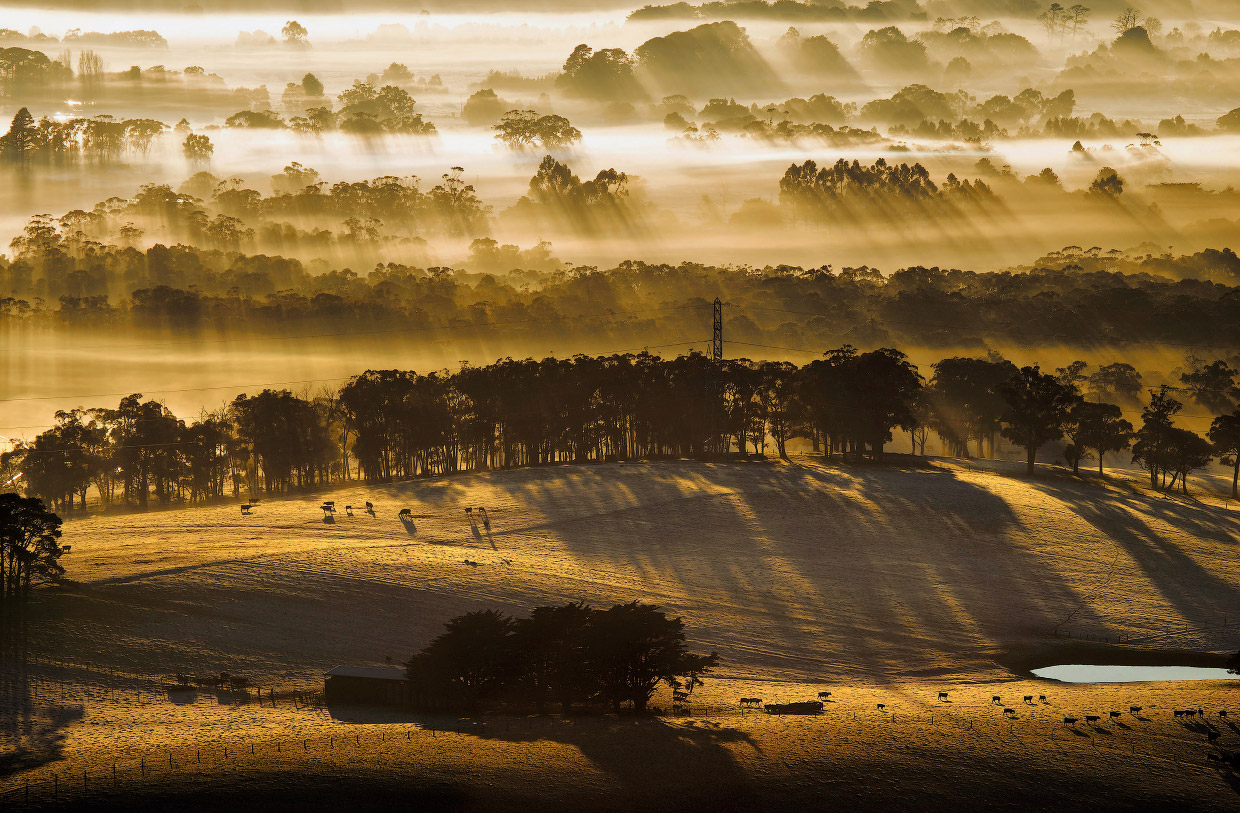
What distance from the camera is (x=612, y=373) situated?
15662 centimetres

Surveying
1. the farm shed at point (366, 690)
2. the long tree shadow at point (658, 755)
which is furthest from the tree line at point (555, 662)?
the long tree shadow at point (658, 755)

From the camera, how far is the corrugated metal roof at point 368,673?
69062 mm

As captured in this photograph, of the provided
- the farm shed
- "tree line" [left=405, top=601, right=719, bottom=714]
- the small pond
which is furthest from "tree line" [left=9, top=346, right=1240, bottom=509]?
the farm shed

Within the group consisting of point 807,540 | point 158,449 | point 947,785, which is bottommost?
point 947,785

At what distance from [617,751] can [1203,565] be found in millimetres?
67417

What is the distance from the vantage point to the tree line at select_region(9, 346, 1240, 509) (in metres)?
144

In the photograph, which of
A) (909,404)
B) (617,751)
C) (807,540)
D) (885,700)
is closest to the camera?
(617,751)

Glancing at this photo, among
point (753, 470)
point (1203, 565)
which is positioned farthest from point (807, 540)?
point (1203, 565)

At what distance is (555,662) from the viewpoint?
7000cm

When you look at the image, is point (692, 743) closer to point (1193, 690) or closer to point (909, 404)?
point (1193, 690)

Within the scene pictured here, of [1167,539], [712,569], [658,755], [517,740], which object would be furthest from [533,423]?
[658,755]

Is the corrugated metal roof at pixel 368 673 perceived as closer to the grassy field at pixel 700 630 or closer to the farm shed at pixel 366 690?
the farm shed at pixel 366 690

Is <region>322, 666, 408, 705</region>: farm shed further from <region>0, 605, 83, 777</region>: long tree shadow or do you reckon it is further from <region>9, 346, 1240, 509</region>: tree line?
<region>9, 346, 1240, 509</region>: tree line

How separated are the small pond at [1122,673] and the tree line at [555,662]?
27083 mm
